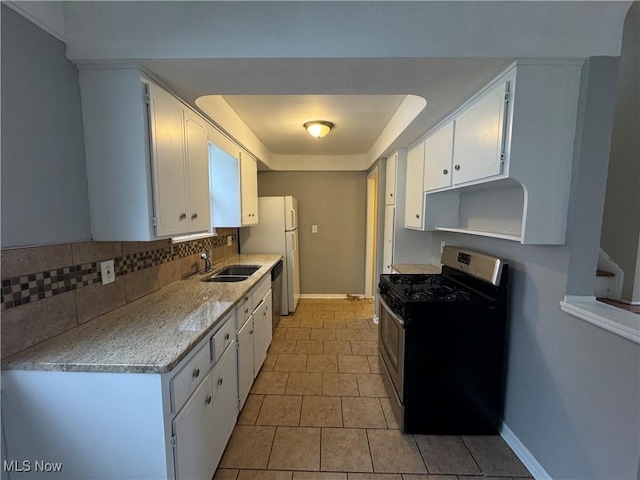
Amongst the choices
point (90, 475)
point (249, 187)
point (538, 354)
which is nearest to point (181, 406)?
point (90, 475)

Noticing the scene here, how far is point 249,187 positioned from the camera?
10.9 ft

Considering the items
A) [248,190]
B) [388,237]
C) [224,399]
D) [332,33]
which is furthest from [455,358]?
[248,190]

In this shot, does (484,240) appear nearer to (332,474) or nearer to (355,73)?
(355,73)

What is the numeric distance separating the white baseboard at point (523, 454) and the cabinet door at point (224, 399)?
1.80 meters

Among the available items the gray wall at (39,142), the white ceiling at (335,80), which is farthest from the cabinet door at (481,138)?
the gray wall at (39,142)

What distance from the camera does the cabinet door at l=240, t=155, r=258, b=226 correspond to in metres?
3.08

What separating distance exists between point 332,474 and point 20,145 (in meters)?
2.21

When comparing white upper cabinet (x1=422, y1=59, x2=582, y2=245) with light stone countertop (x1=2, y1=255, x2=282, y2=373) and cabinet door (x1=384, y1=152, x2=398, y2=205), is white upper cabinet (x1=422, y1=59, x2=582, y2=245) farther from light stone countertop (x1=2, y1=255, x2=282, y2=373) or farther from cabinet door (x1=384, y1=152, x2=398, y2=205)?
light stone countertop (x1=2, y1=255, x2=282, y2=373)

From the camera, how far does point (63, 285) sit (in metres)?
1.29

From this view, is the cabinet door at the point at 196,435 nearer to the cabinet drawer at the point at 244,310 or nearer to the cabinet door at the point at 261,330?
the cabinet drawer at the point at 244,310

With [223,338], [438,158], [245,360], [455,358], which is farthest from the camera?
[438,158]

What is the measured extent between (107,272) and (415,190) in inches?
101

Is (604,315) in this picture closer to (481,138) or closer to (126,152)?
(481,138)

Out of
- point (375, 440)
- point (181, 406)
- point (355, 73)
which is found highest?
point (355, 73)
